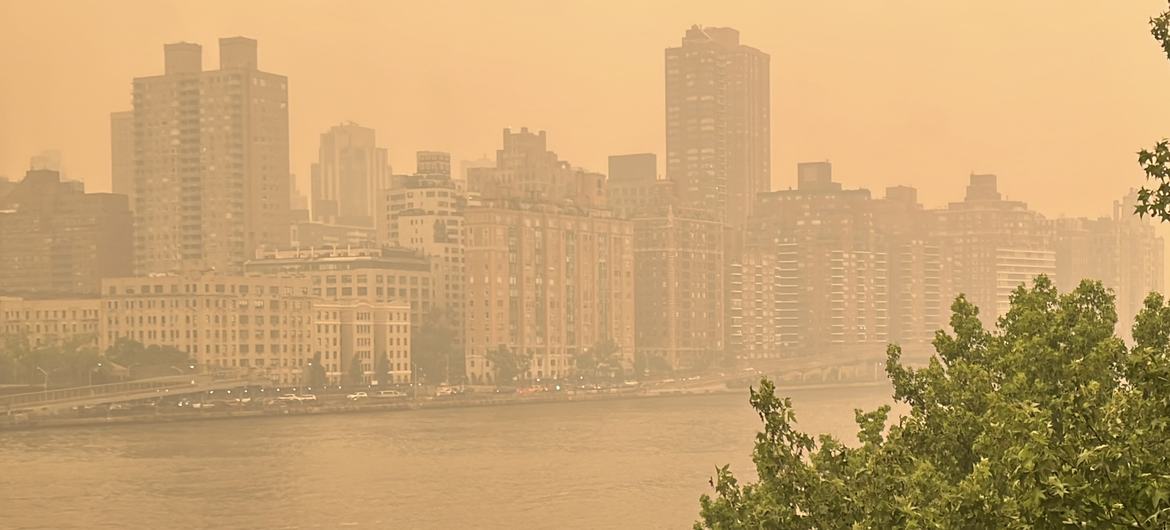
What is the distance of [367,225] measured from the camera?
77375 millimetres

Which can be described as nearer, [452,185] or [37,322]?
[37,322]

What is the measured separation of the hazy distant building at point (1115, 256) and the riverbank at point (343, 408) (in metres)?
34.7

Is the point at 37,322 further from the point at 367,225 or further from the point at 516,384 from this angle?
the point at 367,225

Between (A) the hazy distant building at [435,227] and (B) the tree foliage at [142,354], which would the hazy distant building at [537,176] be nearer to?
(A) the hazy distant building at [435,227]

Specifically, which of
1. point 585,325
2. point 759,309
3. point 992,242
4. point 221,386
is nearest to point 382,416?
point 221,386

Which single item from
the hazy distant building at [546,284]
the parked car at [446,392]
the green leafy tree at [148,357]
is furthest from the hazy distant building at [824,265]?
the green leafy tree at [148,357]

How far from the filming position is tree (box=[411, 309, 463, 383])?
49031 mm

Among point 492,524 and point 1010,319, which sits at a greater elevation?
point 1010,319

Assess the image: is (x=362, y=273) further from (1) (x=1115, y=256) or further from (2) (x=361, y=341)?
(1) (x=1115, y=256)

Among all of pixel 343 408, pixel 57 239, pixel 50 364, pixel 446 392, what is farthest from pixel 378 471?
pixel 57 239

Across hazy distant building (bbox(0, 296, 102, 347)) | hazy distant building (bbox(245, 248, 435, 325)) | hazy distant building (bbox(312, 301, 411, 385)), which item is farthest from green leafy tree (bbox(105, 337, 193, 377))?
hazy distant building (bbox(245, 248, 435, 325))

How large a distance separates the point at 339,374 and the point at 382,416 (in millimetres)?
5728

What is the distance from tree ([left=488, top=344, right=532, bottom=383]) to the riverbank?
4.37 feet

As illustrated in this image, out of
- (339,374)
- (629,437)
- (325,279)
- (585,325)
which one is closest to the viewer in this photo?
(629,437)
